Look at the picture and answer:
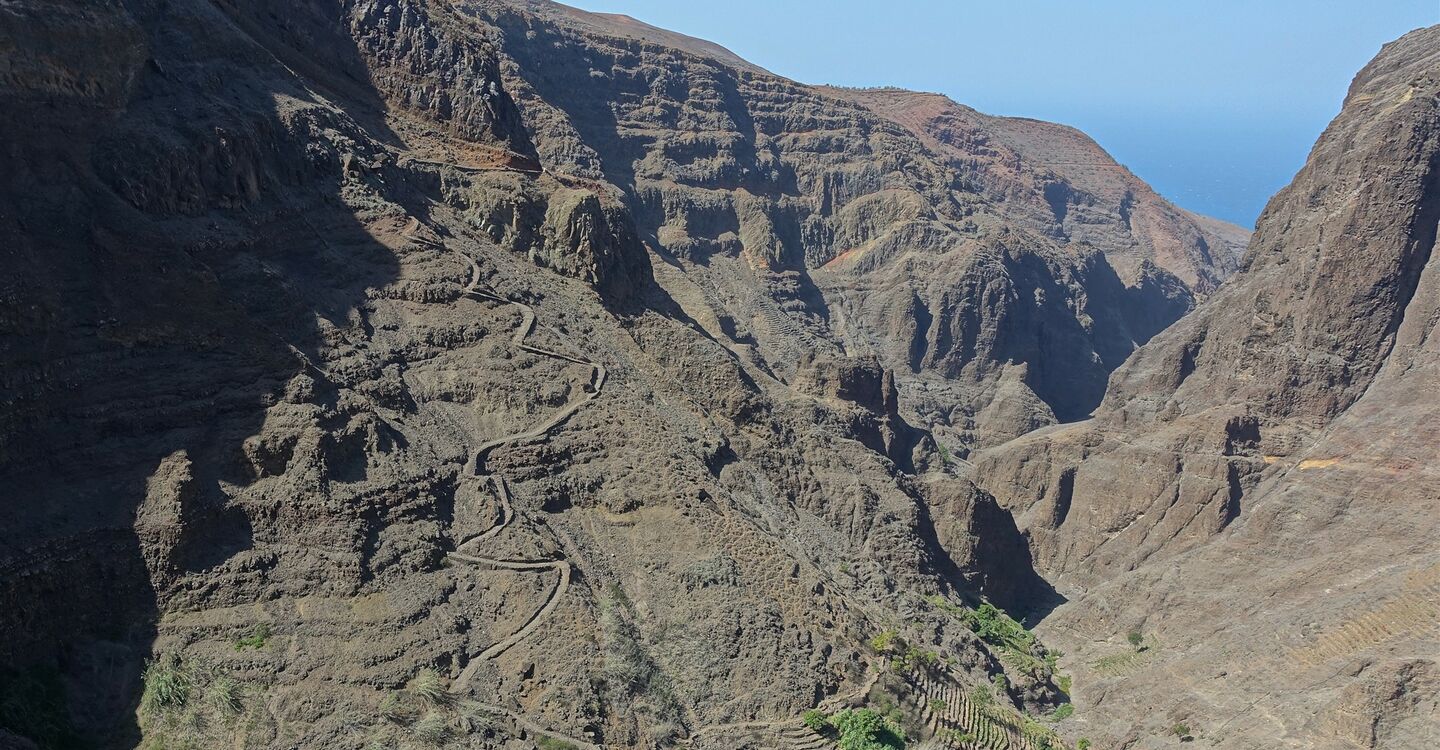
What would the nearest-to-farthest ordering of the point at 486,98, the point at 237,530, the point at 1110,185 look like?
1. the point at 237,530
2. the point at 486,98
3. the point at 1110,185

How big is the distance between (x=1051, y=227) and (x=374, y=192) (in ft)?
357

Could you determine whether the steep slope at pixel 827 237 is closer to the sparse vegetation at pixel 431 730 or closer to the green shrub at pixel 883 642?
the green shrub at pixel 883 642

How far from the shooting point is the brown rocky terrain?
3150 cm

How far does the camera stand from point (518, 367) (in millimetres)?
45812

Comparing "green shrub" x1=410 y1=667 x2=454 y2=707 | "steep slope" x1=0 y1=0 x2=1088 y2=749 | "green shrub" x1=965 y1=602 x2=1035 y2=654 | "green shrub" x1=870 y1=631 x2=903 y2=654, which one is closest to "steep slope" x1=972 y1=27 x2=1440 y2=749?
"green shrub" x1=965 y1=602 x2=1035 y2=654

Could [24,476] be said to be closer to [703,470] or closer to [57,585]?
[57,585]

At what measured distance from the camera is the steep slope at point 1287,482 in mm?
47344

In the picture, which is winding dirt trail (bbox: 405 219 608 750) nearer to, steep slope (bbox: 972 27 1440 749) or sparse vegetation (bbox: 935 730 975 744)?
sparse vegetation (bbox: 935 730 975 744)

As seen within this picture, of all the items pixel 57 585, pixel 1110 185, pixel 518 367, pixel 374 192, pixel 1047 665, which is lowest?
pixel 1047 665

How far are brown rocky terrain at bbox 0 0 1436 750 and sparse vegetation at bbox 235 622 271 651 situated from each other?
15cm

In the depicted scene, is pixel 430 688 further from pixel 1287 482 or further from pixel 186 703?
pixel 1287 482

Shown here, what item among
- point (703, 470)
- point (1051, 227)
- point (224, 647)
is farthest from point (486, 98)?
point (1051, 227)

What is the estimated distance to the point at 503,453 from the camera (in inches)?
1682

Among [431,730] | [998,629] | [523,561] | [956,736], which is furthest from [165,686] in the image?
[998,629]
